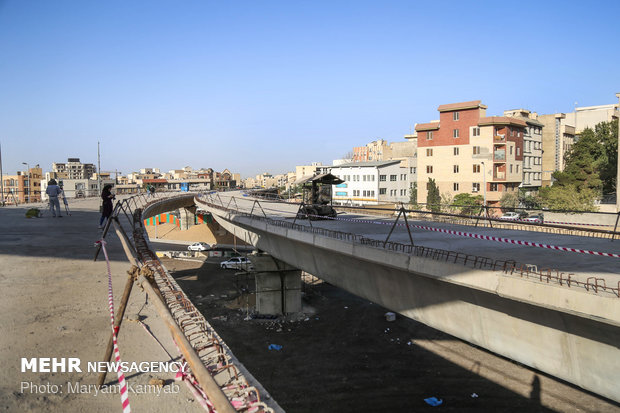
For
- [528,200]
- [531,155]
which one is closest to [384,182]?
[531,155]

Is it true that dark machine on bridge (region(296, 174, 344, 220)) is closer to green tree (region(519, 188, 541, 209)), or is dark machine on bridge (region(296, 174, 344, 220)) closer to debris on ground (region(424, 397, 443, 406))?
debris on ground (region(424, 397, 443, 406))

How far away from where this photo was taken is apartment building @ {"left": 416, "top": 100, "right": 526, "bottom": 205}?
50.1 meters

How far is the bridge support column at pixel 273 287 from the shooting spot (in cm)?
2244

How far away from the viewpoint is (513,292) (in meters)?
6.69

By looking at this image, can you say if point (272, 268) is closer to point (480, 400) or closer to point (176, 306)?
point (480, 400)

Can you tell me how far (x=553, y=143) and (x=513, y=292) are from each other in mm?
78447

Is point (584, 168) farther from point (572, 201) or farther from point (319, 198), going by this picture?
point (319, 198)

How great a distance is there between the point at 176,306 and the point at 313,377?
33.6 feet

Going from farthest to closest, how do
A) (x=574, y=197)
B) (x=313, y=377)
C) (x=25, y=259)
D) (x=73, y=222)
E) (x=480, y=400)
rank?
(x=574, y=197)
(x=73, y=222)
(x=313, y=377)
(x=480, y=400)
(x=25, y=259)

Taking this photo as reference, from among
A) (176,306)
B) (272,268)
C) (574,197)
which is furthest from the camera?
(574,197)

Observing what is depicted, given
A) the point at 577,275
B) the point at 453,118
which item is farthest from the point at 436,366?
the point at 453,118

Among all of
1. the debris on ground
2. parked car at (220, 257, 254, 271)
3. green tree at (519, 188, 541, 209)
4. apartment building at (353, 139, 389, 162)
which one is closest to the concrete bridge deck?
the debris on ground

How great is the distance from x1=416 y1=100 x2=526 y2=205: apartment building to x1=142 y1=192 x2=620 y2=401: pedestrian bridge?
4034cm

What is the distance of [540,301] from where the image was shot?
20.6 ft
